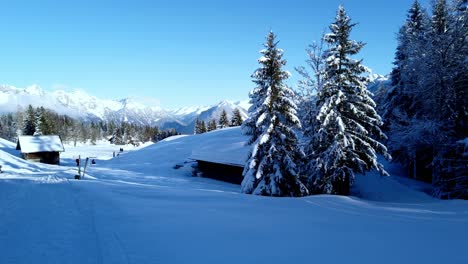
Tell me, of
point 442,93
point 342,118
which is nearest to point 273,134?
point 342,118

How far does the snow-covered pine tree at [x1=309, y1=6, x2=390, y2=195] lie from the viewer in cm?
1834

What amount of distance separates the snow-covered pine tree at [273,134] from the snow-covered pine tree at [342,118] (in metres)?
1.52

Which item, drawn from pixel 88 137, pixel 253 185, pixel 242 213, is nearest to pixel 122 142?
pixel 88 137

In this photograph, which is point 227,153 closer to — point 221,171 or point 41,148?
point 221,171

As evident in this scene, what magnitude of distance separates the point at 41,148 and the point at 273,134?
47.2 metres

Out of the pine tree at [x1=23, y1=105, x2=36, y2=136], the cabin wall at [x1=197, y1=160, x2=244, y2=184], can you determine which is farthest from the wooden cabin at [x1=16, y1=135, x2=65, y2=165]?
the cabin wall at [x1=197, y1=160, x2=244, y2=184]

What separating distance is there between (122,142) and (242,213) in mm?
129267

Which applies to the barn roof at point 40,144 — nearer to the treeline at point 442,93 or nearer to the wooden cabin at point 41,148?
the wooden cabin at point 41,148

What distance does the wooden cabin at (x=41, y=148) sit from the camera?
164ft

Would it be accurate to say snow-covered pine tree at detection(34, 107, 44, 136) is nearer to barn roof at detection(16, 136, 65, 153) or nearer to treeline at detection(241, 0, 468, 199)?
barn roof at detection(16, 136, 65, 153)

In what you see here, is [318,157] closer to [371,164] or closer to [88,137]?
[371,164]

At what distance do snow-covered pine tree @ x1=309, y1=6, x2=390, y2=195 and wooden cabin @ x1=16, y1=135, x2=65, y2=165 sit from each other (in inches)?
1863

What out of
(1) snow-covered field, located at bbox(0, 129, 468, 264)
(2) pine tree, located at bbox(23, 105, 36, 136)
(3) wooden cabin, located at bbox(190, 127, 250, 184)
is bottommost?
(1) snow-covered field, located at bbox(0, 129, 468, 264)

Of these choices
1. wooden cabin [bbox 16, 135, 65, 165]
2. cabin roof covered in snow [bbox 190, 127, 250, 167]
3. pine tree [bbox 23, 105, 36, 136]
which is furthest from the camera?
pine tree [bbox 23, 105, 36, 136]
